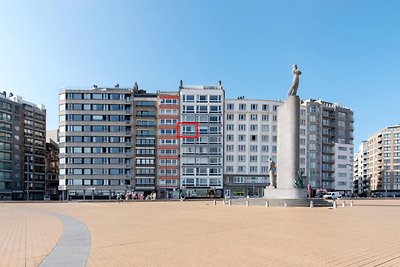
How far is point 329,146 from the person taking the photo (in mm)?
115750

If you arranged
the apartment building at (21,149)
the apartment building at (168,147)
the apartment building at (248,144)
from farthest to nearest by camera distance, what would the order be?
the apartment building at (21,149), the apartment building at (248,144), the apartment building at (168,147)

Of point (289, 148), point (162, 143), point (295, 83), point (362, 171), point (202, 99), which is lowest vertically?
point (362, 171)

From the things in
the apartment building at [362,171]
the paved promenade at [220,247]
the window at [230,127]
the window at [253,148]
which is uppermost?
the window at [230,127]

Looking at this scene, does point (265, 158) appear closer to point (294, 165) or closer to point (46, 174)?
point (294, 165)

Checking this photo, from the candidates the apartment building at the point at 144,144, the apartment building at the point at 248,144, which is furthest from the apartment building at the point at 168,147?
the apartment building at the point at 248,144

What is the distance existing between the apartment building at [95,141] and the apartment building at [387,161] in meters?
100

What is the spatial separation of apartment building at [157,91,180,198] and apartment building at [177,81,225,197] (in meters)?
1.71

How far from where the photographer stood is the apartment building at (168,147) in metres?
94.4

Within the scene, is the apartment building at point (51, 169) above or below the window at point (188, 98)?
below

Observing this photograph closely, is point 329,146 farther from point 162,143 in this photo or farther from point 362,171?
point 362,171

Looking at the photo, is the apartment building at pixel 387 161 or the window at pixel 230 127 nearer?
the window at pixel 230 127

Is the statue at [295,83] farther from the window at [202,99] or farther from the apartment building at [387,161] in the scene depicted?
the apartment building at [387,161]

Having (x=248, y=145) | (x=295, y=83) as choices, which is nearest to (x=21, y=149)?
(x=248, y=145)

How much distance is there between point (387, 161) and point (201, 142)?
9299 cm
